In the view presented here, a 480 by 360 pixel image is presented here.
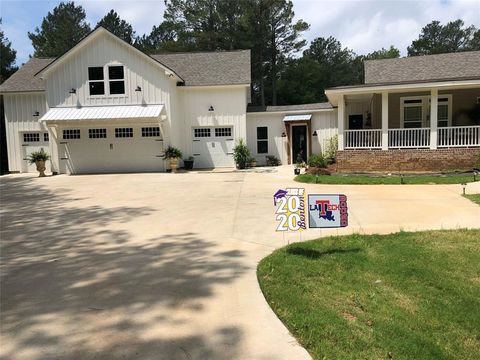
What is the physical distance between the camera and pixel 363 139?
17719mm

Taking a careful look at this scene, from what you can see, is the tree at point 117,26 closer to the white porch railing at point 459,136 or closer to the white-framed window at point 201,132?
the white-framed window at point 201,132

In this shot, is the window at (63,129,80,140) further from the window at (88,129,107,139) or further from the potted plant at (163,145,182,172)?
the potted plant at (163,145,182,172)

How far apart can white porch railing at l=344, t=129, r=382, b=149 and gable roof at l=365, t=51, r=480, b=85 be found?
308cm

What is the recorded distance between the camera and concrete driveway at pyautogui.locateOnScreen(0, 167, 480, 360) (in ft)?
11.1

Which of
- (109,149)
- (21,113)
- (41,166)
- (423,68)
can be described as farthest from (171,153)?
(423,68)

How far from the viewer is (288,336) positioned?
3484 mm

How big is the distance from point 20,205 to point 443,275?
1013 centimetres

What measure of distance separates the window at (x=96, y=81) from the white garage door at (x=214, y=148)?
5.18m

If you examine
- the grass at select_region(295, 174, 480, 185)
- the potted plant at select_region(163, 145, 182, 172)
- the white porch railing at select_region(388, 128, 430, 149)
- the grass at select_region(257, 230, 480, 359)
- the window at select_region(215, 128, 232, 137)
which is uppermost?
the window at select_region(215, 128, 232, 137)

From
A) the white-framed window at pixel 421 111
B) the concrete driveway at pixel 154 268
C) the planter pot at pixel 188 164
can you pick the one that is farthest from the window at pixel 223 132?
the concrete driveway at pixel 154 268

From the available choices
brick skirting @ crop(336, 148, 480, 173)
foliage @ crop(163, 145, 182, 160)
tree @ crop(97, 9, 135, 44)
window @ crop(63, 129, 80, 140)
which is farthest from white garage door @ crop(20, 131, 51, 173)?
tree @ crop(97, 9, 135, 44)

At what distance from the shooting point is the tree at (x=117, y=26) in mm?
48375

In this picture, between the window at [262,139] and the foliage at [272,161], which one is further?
the window at [262,139]

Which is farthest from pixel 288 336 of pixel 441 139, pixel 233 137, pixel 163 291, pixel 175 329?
pixel 233 137
